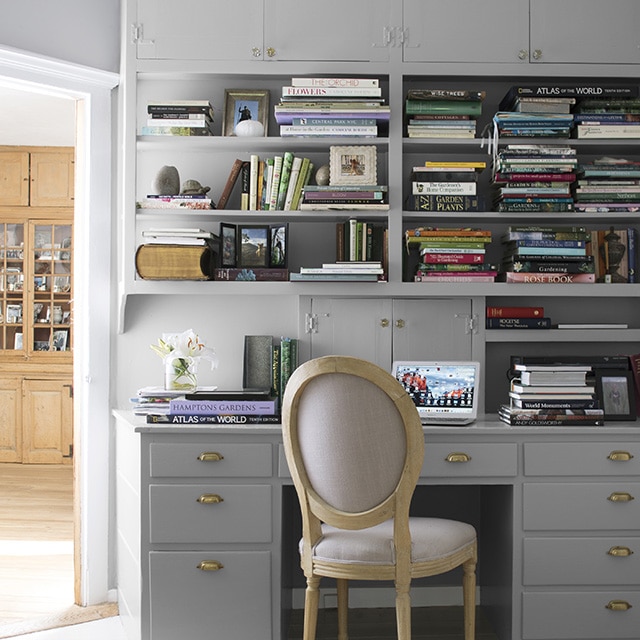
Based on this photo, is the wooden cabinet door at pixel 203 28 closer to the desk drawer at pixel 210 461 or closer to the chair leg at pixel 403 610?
the desk drawer at pixel 210 461

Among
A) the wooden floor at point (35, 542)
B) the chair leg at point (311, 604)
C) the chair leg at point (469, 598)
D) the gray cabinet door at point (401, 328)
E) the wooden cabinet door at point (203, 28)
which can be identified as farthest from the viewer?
the wooden floor at point (35, 542)

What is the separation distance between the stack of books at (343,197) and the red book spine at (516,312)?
1.93 ft

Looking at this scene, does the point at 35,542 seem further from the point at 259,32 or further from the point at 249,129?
the point at 259,32

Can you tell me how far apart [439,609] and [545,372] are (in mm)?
1059

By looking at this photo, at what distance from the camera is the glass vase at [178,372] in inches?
115

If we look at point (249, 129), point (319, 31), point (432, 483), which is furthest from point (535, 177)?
point (432, 483)

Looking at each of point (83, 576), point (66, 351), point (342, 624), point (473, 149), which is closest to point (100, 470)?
point (83, 576)

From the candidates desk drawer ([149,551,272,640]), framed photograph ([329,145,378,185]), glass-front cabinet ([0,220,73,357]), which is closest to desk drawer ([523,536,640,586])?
desk drawer ([149,551,272,640])

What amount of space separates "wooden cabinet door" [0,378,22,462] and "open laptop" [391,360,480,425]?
14.0ft

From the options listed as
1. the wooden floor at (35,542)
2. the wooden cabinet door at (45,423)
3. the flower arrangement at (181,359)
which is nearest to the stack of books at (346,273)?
the flower arrangement at (181,359)

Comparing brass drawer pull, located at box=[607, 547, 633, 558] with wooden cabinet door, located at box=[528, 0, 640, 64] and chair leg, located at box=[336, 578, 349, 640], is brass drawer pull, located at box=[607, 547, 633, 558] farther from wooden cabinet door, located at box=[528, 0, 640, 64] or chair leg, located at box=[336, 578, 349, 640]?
wooden cabinet door, located at box=[528, 0, 640, 64]

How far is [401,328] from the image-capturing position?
3.05 m

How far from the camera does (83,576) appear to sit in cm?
311

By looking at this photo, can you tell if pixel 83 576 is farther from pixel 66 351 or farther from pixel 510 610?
pixel 66 351
